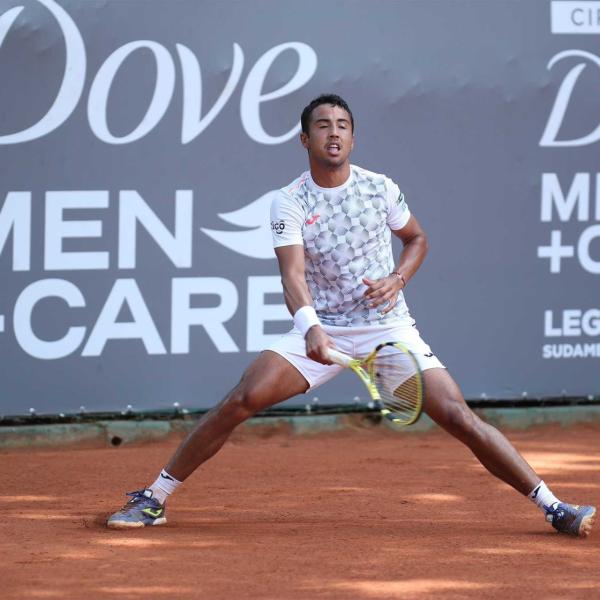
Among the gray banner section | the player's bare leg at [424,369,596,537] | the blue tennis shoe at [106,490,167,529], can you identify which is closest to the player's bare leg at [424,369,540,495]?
the player's bare leg at [424,369,596,537]

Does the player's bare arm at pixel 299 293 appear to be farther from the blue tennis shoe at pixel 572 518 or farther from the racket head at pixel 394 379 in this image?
the blue tennis shoe at pixel 572 518

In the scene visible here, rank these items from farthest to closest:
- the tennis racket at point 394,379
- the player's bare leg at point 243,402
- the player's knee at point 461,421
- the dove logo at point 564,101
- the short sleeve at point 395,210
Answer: the dove logo at point 564,101 → the short sleeve at point 395,210 → the player's bare leg at point 243,402 → the player's knee at point 461,421 → the tennis racket at point 394,379

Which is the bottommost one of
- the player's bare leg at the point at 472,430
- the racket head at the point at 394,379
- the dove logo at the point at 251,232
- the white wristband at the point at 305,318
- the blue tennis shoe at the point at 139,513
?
the blue tennis shoe at the point at 139,513

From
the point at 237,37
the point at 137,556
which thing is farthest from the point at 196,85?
the point at 137,556

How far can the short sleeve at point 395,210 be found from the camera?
17.9ft

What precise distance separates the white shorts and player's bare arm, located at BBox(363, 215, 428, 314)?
9 centimetres

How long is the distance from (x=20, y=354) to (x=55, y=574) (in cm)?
268

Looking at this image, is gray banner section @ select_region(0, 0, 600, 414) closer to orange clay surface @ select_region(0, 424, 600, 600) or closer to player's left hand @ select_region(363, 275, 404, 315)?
orange clay surface @ select_region(0, 424, 600, 600)

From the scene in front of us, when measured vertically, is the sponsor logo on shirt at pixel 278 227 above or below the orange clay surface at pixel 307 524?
above

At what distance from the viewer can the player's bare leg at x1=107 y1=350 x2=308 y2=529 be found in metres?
5.31

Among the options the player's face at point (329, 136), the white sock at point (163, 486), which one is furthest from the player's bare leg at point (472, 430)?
the white sock at point (163, 486)

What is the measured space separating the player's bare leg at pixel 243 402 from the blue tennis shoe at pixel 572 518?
107 centimetres

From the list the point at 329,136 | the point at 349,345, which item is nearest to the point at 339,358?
the point at 349,345

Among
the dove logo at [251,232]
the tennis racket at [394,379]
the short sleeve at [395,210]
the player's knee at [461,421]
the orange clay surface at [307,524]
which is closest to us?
the orange clay surface at [307,524]
